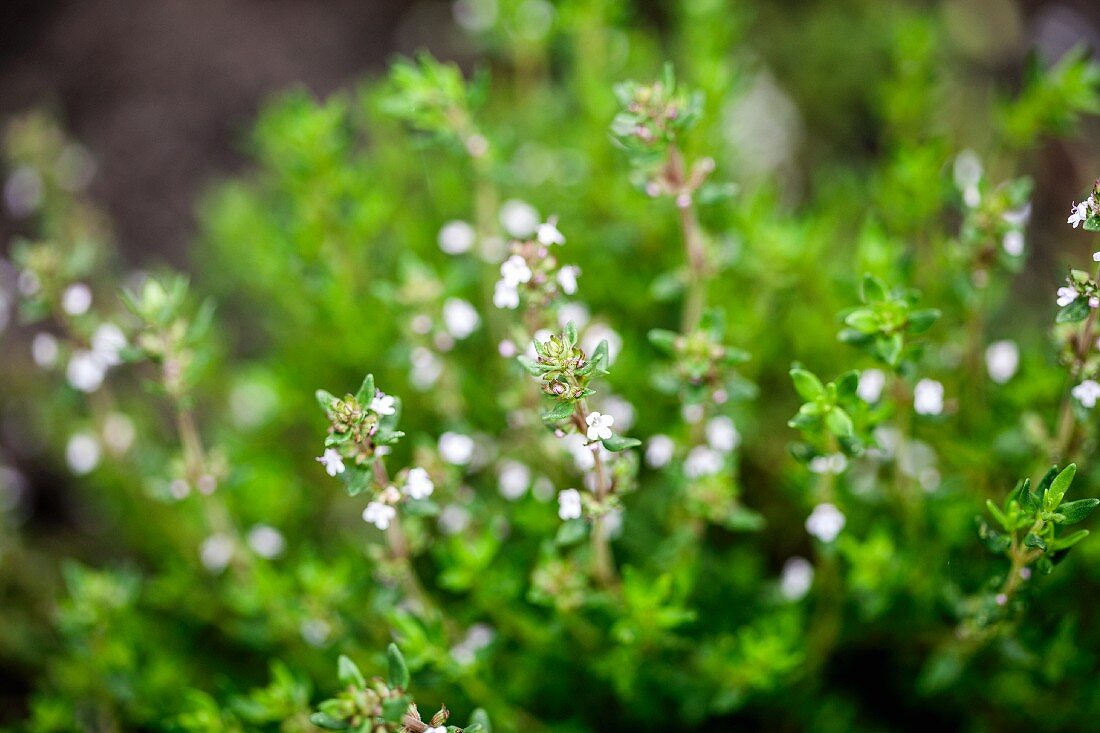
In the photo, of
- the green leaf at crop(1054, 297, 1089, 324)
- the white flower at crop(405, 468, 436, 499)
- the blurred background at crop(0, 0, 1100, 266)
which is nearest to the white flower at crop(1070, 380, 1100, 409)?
the green leaf at crop(1054, 297, 1089, 324)

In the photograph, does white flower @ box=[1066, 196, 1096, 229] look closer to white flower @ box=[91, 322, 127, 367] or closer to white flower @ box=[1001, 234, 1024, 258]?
white flower @ box=[1001, 234, 1024, 258]

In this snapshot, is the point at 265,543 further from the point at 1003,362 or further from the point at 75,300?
the point at 1003,362

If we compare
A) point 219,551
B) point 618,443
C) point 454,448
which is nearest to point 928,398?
point 618,443

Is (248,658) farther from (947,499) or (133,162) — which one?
(133,162)

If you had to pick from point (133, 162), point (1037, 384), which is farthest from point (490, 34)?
point (133, 162)

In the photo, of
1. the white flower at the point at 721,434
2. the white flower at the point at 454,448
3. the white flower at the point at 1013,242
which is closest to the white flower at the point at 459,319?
the white flower at the point at 454,448
